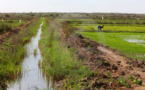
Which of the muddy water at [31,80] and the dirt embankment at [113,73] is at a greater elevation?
the dirt embankment at [113,73]

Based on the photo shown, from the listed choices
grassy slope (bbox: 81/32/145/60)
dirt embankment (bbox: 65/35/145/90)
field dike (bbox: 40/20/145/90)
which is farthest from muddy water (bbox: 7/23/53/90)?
grassy slope (bbox: 81/32/145/60)

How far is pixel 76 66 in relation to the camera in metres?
7.67

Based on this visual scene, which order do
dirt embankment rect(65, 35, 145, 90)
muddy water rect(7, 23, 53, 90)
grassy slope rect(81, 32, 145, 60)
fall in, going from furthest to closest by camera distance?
1. grassy slope rect(81, 32, 145, 60)
2. muddy water rect(7, 23, 53, 90)
3. dirt embankment rect(65, 35, 145, 90)

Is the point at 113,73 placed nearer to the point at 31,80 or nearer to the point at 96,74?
the point at 96,74

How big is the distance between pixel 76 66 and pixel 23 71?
230 cm

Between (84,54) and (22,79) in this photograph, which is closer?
(22,79)

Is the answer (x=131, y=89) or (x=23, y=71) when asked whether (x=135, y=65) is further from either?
(x=23, y=71)

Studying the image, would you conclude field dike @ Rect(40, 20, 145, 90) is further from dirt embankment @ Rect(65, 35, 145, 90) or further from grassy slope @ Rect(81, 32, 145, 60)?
grassy slope @ Rect(81, 32, 145, 60)

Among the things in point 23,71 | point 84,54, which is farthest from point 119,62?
point 23,71

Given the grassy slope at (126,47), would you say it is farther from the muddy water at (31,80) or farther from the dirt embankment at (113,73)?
the muddy water at (31,80)

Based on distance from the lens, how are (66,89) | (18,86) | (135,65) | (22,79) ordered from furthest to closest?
(135,65) → (22,79) → (18,86) → (66,89)

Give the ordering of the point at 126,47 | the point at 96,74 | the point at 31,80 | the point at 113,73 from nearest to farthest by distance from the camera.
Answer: the point at 96,74 < the point at 113,73 < the point at 31,80 < the point at 126,47

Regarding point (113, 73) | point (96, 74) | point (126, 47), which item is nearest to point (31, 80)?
point (96, 74)

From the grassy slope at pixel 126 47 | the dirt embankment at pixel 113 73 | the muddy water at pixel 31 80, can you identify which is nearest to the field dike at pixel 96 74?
the dirt embankment at pixel 113 73
